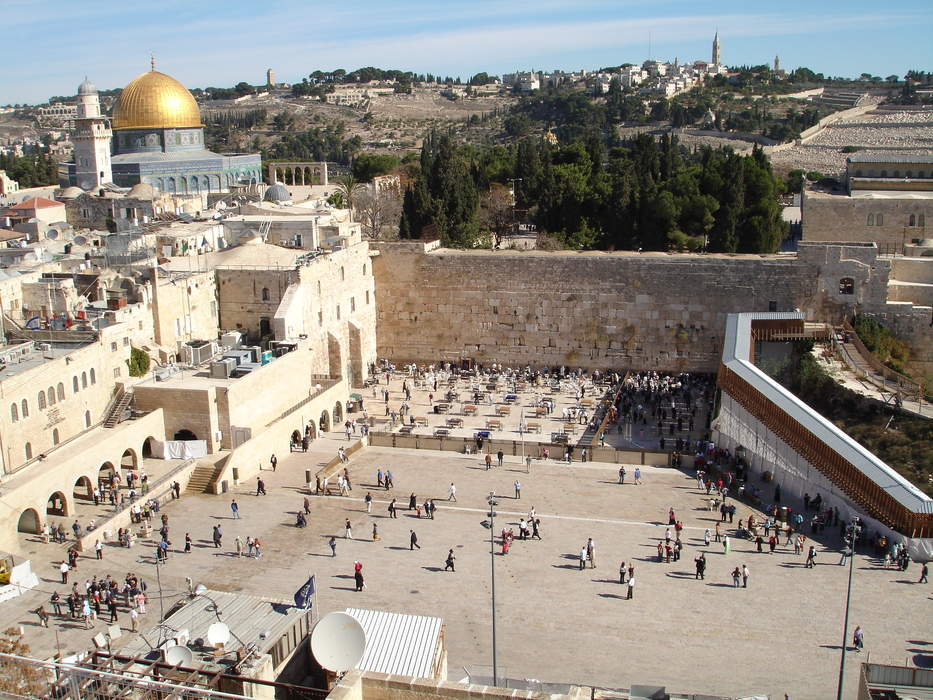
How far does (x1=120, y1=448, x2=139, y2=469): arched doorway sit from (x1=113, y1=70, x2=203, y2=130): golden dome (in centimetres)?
3657

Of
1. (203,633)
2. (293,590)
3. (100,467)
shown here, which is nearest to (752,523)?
(293,590)

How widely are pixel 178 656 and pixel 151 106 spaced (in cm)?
5079

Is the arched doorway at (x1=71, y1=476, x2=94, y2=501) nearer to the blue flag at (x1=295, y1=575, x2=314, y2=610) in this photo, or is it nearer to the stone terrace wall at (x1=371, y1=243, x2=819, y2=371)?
the blue flag at (x1=295, y1=575, x2=314, y2=610)

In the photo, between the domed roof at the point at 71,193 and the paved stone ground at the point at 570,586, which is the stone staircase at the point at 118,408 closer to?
the paved stone ground at the point at 570,586

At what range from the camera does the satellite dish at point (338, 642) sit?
388 inches

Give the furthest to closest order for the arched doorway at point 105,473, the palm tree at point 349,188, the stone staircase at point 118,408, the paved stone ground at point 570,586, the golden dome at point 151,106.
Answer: the golden dome at point 151,106
the palm tree at point 349,188
the stone staircase at point 118,408
the arched doorway at point 105,473
the paved stone ground at point 570,586

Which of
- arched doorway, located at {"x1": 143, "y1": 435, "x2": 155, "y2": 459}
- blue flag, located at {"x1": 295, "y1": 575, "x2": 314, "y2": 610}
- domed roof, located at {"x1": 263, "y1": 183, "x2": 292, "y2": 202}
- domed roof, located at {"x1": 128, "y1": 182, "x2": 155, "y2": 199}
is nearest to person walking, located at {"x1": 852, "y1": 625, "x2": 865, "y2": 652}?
blue flag, located at {"x1": 295, "y1": 575, "x2": 314, "y2": 610}

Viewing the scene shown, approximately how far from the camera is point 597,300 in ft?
111

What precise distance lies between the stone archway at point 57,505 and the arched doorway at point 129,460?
2265mm

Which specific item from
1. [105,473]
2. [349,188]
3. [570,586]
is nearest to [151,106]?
[349,188]

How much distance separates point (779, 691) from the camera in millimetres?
14422

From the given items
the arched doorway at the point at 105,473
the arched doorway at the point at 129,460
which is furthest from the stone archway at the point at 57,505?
the arched doorway at the point at 129,460

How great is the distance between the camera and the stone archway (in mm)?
20469

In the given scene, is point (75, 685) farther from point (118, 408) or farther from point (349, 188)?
point (349, 188)
